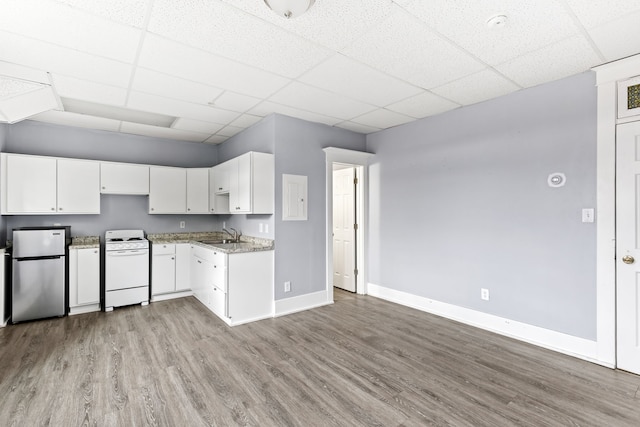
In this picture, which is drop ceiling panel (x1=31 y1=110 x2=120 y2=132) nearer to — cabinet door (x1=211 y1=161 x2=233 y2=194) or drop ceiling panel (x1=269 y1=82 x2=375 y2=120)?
cabinet door (x1=211 y1=161 x2=233 y2=194)

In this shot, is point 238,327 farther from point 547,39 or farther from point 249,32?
point 547,39

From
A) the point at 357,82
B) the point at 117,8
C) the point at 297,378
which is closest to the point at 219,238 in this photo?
the point at 297,378

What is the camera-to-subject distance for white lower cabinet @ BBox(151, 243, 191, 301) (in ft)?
15.3

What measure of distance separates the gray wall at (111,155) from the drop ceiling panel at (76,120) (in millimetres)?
206

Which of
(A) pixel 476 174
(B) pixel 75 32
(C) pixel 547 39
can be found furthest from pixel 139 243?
(C) pixel 547 39

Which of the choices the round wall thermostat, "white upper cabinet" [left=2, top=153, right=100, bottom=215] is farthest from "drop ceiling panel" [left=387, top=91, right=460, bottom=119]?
"white upper cabinet" [left=2, top=153, right=100, bottom=215]

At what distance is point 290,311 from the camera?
163 inches

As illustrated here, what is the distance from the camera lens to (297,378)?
2518mm

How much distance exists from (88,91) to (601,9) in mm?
4423

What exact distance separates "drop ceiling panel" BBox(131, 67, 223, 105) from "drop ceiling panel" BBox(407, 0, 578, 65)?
2.20 m

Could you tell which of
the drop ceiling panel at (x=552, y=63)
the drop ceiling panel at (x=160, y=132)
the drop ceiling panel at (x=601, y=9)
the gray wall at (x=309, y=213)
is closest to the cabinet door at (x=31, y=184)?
the drop ceiling panel at (x=160, y=132)

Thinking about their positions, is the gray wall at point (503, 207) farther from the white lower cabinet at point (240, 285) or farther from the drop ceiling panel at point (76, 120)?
the drop ceiling panel at point (76, 120)

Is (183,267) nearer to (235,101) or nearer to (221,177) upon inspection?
(221,177)

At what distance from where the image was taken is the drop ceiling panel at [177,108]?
11.4 feet
